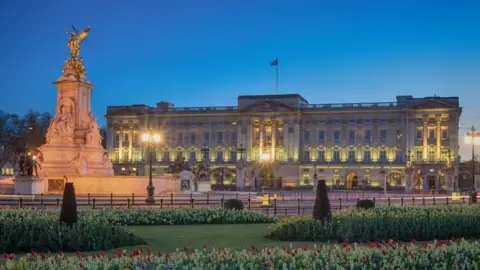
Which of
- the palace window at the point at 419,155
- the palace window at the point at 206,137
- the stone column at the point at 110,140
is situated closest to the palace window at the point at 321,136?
the palace window at the point at 419,155

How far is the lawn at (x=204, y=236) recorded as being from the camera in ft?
59.5

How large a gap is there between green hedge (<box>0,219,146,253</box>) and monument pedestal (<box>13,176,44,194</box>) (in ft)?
85.7

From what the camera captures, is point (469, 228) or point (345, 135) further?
point (345, 135)

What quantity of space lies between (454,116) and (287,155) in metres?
28.7

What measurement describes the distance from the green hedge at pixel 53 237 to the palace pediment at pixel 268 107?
9616 centimetres

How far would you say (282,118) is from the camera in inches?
4476

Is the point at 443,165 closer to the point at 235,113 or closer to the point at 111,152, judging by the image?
the point at 235,113

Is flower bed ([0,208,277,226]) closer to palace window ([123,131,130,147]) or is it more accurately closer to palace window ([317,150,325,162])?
palace window ([317,150,325,162])

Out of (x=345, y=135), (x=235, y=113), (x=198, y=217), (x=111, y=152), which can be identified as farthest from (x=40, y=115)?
(x=198, y=217)

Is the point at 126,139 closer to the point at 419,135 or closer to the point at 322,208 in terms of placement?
the point at 419,135

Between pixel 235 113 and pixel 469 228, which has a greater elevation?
pixel 235 113

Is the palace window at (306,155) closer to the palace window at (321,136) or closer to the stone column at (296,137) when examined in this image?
the stone column at (296,137)

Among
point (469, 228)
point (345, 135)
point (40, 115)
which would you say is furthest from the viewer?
point (40, 115)

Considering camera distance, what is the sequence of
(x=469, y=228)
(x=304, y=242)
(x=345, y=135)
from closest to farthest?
(x=304, y=242), (x=469, y=228), (x=345, y=135)
